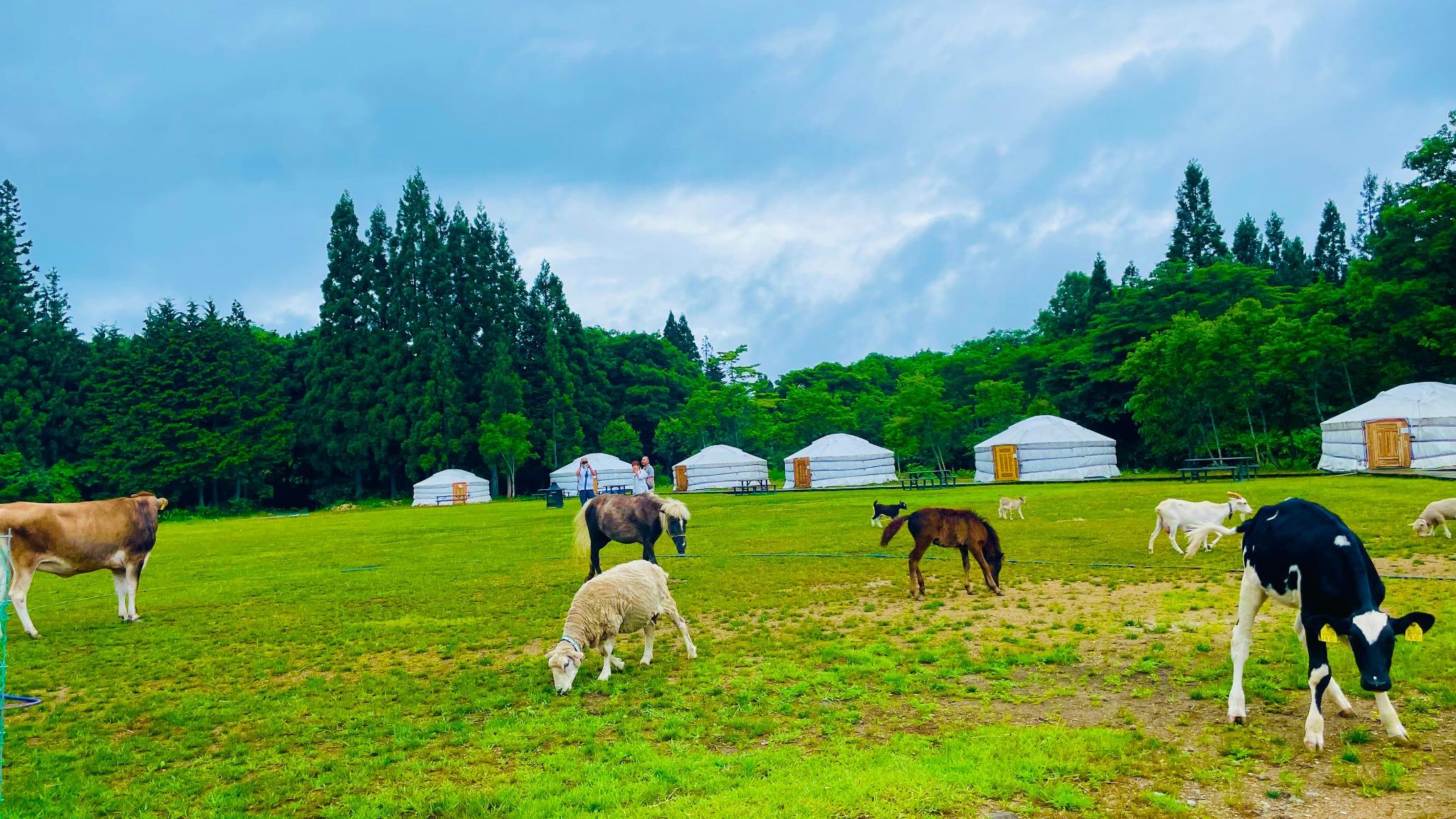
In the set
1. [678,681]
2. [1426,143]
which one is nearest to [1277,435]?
[1426,143]

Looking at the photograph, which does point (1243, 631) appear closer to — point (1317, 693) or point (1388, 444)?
point (1317, 693)

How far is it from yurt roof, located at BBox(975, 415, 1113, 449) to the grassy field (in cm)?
2970

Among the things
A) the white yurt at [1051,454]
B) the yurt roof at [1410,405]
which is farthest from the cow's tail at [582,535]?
the yurt roof at [1410,405]

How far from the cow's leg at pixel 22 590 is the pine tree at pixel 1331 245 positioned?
88.5 m

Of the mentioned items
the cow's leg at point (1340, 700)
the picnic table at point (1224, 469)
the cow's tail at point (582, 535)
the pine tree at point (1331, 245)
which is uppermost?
the pine tree at point (1331, 245)

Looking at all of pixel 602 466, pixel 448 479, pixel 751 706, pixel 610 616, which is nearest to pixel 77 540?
pixel 610 616

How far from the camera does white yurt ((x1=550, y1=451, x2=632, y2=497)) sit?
5225 centimetres

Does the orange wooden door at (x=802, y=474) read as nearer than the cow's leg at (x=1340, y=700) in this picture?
No

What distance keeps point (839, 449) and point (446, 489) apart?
26.3 metres

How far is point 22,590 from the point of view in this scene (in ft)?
33.2

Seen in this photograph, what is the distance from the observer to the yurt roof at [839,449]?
48.6 meters

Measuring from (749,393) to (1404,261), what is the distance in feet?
167

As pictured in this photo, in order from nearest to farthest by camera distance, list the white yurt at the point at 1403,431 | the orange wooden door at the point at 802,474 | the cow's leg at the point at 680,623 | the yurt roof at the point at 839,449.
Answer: the cow's leg at the point at 680,623 → the white yurt at the point at 1403,431 → the orange wooden door at the point at 802,474 → the yurt roof at the point at 839,449

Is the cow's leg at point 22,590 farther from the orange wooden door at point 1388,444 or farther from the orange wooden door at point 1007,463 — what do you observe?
the orange wooden door at point 1007,463
